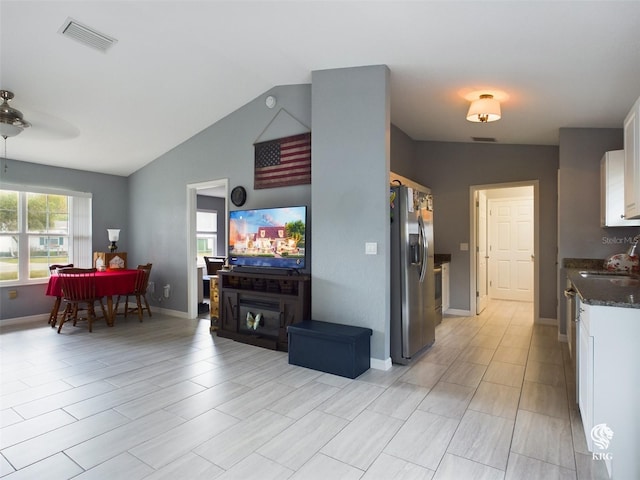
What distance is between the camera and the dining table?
481cm

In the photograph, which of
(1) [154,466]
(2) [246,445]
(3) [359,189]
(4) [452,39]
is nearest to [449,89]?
(4) [452,39]

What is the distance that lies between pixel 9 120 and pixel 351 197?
11.3ft

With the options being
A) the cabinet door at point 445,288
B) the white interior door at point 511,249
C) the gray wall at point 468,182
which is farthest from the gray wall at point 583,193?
the white interior door at point 511,249

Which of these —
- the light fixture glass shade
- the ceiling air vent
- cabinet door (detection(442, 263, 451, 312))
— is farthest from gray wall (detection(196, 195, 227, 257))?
the light fixture glass shade

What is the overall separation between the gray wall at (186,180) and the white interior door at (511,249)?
15.4 ft

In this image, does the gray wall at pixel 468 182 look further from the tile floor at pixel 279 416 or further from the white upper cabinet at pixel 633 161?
the white upper cabinet at pixel 633 161

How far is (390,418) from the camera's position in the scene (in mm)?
2439

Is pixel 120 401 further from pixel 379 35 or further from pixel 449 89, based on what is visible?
pixel 449 89

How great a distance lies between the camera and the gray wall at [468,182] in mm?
5059

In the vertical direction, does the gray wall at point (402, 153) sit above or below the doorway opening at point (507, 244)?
above

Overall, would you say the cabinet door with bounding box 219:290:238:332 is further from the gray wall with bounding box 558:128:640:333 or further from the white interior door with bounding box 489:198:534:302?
the white interior door with bounding box 489:198:534:302

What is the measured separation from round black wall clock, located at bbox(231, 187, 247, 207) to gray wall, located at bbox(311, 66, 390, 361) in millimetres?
1363

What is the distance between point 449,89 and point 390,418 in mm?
2954

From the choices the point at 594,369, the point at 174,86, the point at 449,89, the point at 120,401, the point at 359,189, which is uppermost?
the point at 174,86
